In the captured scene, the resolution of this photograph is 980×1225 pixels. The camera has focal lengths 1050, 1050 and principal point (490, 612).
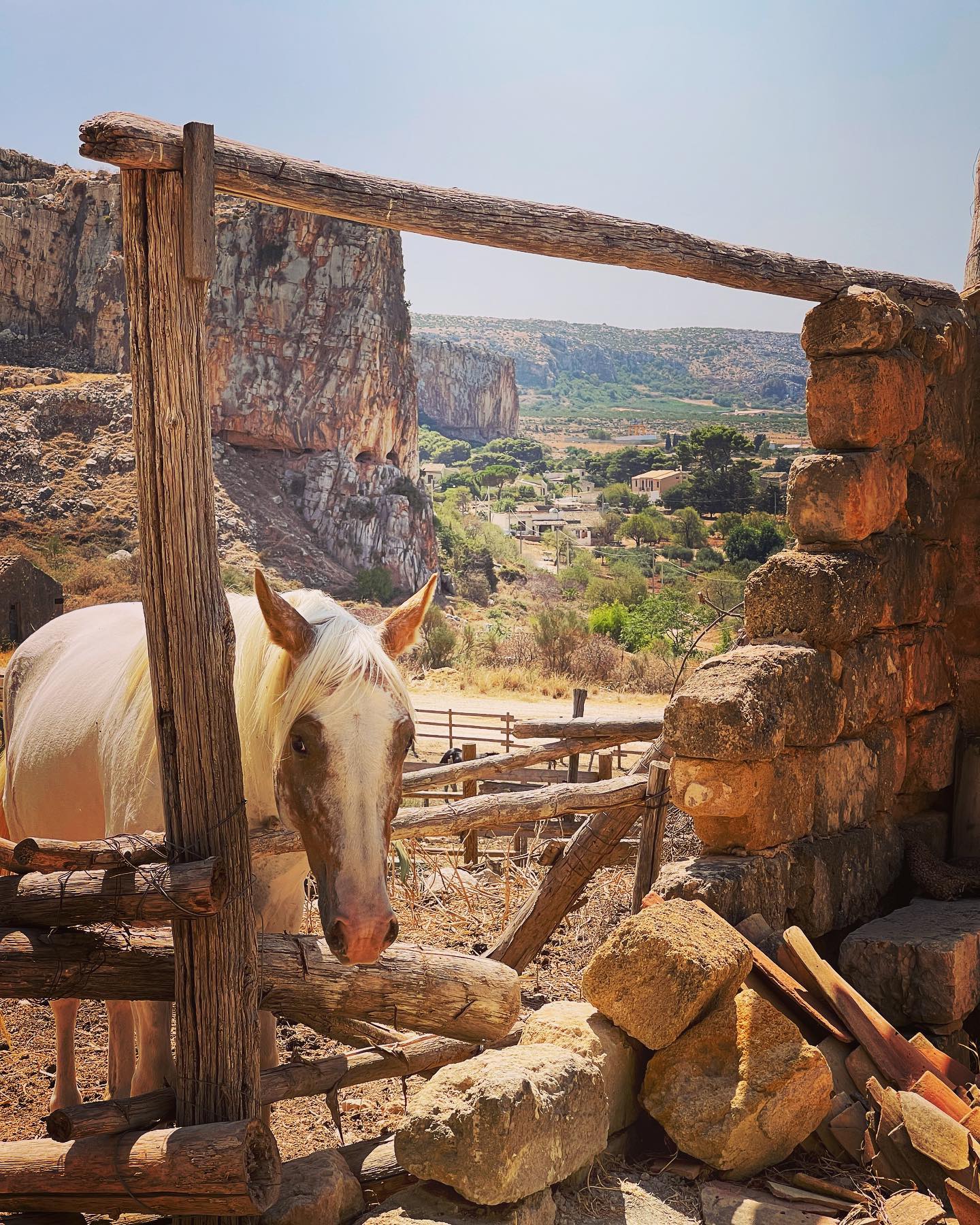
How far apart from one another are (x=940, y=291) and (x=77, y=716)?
459 cm

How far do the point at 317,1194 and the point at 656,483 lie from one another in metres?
62.5

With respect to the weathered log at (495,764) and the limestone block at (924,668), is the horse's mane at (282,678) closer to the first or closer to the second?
the weathered log at (495,764)

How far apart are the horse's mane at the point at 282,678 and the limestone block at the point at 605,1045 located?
1351mm

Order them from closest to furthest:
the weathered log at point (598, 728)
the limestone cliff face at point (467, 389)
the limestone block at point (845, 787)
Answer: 1. the limestone block at point (845, 787)
2. the weathered log at point (598, 728)
3. the limestone cliff face at point (467, 389)

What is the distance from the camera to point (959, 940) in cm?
421

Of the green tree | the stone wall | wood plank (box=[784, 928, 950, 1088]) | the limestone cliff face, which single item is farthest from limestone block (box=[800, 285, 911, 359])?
the limestone cliff face

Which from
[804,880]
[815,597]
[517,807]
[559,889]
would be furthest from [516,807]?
[815,597]

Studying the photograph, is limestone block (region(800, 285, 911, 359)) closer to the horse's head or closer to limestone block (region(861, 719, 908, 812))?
limestone block (region(861, 719, 908, 812))

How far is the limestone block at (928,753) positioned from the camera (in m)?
5.36

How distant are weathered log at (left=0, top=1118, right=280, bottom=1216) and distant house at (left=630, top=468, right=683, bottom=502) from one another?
5912 cm

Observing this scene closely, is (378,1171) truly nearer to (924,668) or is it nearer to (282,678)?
(282,678)

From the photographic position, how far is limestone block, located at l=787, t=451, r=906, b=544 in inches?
188

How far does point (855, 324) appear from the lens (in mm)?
4812

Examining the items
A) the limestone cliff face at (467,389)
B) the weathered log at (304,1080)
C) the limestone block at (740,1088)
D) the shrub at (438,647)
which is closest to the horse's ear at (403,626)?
the weathered log at (304,1080)
